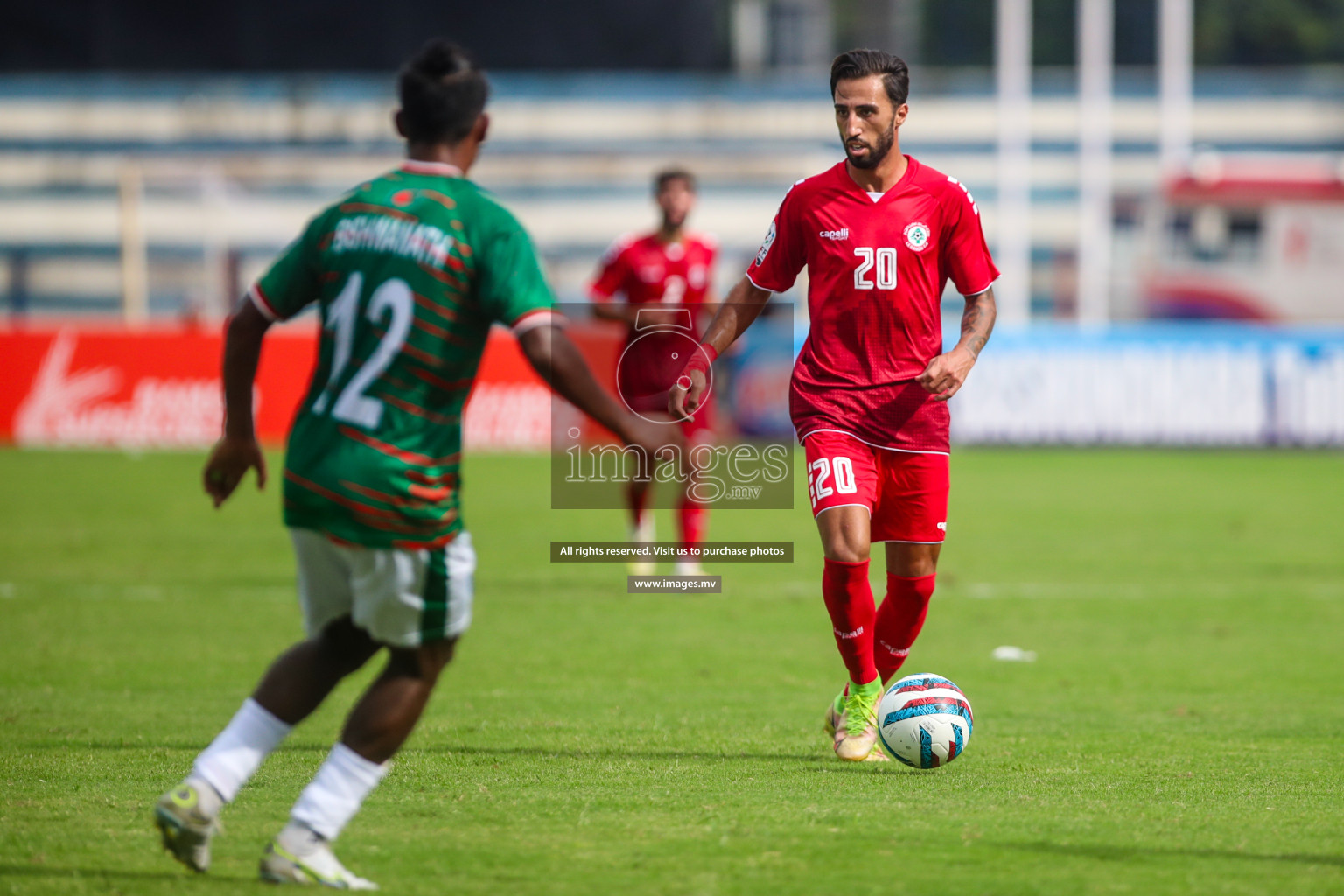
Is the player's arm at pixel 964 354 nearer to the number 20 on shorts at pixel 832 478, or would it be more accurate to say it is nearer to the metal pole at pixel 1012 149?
the number 20 on shorts at pixel 832 478

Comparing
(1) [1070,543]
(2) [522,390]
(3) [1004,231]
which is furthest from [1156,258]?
(1) [1070,543]

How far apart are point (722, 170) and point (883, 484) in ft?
84.4

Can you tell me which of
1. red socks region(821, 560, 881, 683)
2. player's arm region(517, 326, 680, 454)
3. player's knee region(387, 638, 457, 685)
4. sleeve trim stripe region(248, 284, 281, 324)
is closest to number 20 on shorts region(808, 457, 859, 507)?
red socks region(821, 560, 881, 683)

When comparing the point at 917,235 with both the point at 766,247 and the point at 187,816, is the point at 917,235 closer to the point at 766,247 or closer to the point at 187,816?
the point at 766,247

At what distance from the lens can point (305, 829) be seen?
160 inches

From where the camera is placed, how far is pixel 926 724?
18.5 feet

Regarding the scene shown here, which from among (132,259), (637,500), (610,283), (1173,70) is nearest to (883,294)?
(637,500)

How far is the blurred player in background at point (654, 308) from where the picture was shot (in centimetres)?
1115

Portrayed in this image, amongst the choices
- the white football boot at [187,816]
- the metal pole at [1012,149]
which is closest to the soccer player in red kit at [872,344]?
the white football boot at [187,816]

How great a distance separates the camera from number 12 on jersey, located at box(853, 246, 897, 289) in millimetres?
5902

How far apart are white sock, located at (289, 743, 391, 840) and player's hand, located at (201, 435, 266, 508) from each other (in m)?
0.74

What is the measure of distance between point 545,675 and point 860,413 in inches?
98.9

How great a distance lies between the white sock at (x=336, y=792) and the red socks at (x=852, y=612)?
2248 mm

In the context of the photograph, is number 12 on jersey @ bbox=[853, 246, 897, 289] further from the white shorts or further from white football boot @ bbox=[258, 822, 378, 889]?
white football boot @ bbox=[258, 822, 378, 889]
